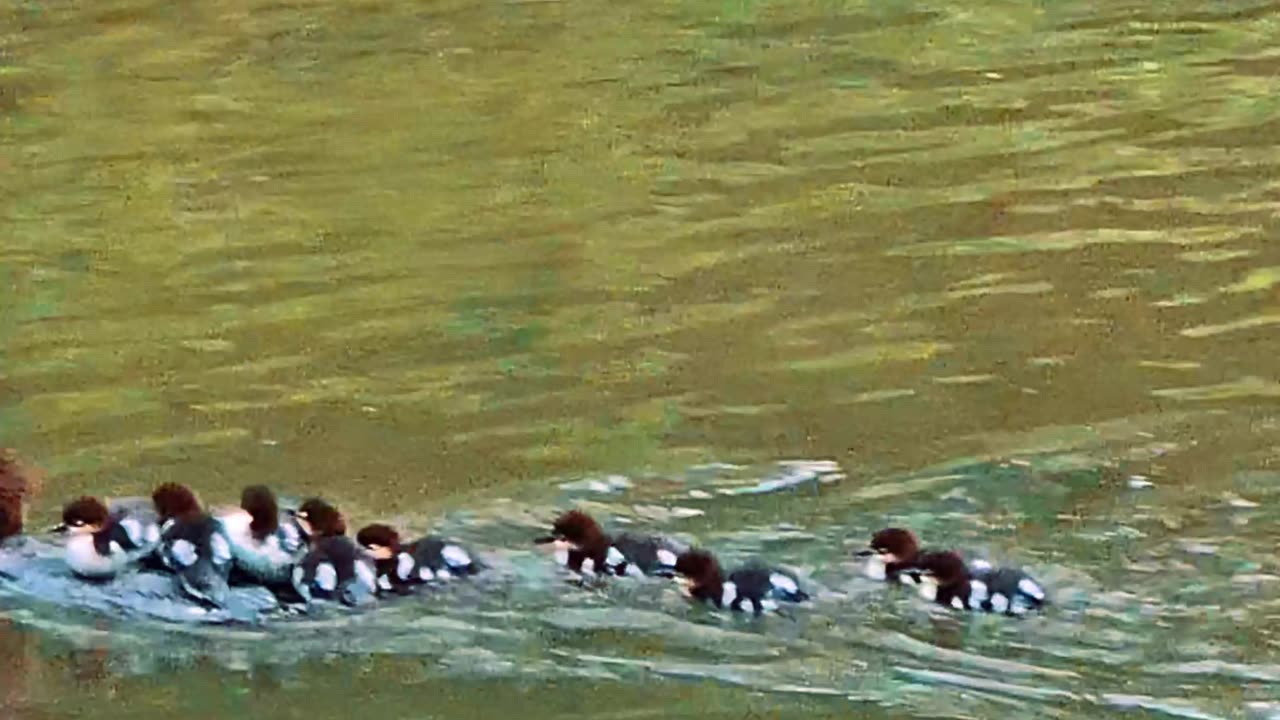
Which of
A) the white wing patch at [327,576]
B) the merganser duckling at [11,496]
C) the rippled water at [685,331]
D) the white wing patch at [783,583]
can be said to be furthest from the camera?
the merganser duckling at [11,496]

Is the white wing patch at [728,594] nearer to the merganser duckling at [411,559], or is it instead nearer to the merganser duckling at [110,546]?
the merganser duckling at [411,559]

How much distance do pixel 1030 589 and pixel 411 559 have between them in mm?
1150

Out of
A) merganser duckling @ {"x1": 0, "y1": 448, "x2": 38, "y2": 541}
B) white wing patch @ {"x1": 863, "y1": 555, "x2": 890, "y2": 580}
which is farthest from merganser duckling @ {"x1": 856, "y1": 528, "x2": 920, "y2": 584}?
merganser duckling @ {"x1": 0, "y1": 448, "x2": 38, "y2": 541}

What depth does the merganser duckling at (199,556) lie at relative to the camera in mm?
5090

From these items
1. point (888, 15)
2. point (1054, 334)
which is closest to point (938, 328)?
point (1054, 334)

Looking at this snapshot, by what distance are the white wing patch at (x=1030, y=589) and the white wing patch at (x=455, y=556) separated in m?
1.05

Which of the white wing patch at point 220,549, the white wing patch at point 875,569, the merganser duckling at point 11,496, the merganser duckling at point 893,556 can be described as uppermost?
the merganser duckling at point 11,496

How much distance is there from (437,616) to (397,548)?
0.22 metres

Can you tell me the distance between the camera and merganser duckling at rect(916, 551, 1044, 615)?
483cm

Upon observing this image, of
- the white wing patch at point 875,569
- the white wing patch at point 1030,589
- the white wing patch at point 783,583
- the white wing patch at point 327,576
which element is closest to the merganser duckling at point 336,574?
the white wing patch at point 327,576

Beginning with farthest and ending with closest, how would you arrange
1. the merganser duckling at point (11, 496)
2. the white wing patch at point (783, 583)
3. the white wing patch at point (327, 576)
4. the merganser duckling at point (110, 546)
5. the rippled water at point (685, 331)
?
the merganser duckling at point (11, 496)
the merganser duckling at point (110, 546)
the white wing patch at point (327, 576)
the white wing patch at point (783, 583)
the rippled water at point (685, 331)

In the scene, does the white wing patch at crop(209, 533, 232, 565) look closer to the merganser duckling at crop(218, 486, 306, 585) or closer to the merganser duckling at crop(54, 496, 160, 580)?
the merganser duckling at crop(218, 486, 306, 585)

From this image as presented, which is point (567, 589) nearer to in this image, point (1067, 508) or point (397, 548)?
point (397, 548)

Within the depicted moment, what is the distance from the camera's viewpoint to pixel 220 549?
201 inches
